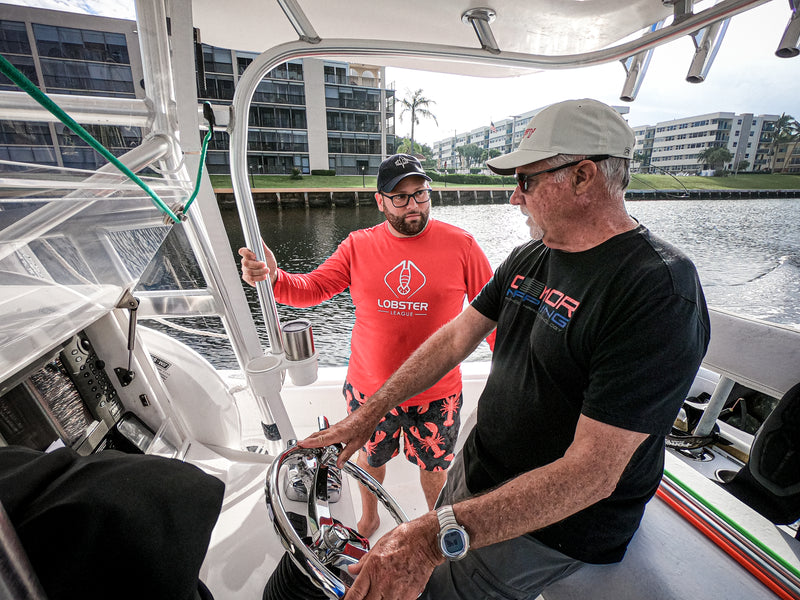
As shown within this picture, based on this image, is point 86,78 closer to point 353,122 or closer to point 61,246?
point 61,246

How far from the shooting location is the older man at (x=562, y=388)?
2.54 feet

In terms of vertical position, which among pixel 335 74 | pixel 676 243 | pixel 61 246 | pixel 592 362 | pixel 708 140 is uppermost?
pixel 335 74

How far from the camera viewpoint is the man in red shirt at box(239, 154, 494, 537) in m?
1.72

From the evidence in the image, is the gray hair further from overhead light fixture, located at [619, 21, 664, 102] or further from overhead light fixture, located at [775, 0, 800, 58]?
overhead light fixture, located at [619, 21, 664, 102]

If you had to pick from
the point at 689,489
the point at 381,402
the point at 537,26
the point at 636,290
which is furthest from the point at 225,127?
the point at 689,489

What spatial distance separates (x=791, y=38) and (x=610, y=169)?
24.3 inches

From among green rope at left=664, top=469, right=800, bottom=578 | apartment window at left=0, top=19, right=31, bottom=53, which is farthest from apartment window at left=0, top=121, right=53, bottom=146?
green rope at left=664, top=469, right=800, bottom=578

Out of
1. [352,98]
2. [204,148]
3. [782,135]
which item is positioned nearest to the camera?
[204,148]

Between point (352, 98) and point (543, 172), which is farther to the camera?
point (352, 98)

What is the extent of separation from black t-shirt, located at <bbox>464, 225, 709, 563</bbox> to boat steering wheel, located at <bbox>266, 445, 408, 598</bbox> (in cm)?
39

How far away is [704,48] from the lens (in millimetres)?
1209

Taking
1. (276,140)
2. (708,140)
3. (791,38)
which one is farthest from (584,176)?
(276,140)

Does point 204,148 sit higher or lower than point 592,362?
higher

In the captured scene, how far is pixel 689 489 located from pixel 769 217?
54.6ft
